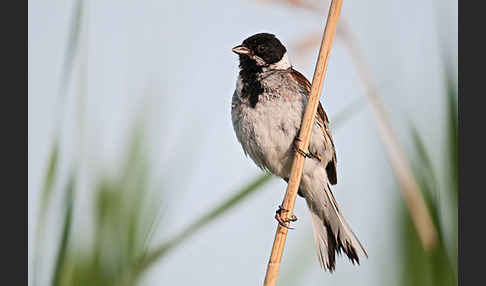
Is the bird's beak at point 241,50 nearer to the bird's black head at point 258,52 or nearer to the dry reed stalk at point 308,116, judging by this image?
the bird's black head at point 258,52

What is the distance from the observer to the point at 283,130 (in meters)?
1.48

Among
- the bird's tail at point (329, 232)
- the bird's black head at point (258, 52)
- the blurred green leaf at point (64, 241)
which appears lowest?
the bird's tail at point (329, 232)

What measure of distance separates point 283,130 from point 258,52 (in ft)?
0.89

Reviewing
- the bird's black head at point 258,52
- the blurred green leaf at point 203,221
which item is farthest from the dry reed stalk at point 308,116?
the bird's black head at point 258,52

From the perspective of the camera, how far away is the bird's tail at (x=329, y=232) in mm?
1565

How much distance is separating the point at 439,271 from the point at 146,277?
613mm

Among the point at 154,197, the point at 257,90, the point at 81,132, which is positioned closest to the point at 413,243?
the point at 154,197

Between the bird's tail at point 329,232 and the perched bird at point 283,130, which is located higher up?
the perched bird at point 283,130

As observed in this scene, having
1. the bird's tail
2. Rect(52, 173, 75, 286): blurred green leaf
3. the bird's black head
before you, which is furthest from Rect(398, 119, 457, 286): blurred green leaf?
Rect(52, 173, 75, 286): blurred green leaf

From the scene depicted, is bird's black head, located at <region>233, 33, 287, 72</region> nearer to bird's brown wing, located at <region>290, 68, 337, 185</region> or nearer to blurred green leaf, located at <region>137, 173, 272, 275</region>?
bird's brown wing, located at <region>290, 68, 337, 185</region>

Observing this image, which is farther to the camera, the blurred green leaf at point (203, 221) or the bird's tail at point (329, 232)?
the bird's tail at point (329, 232)

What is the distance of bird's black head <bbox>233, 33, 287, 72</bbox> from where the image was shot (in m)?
1.59

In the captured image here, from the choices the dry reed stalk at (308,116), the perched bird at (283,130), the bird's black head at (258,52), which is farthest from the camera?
the bird's black head at (258,52)

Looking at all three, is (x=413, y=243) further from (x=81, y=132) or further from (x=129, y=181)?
(x=81, y=132)
